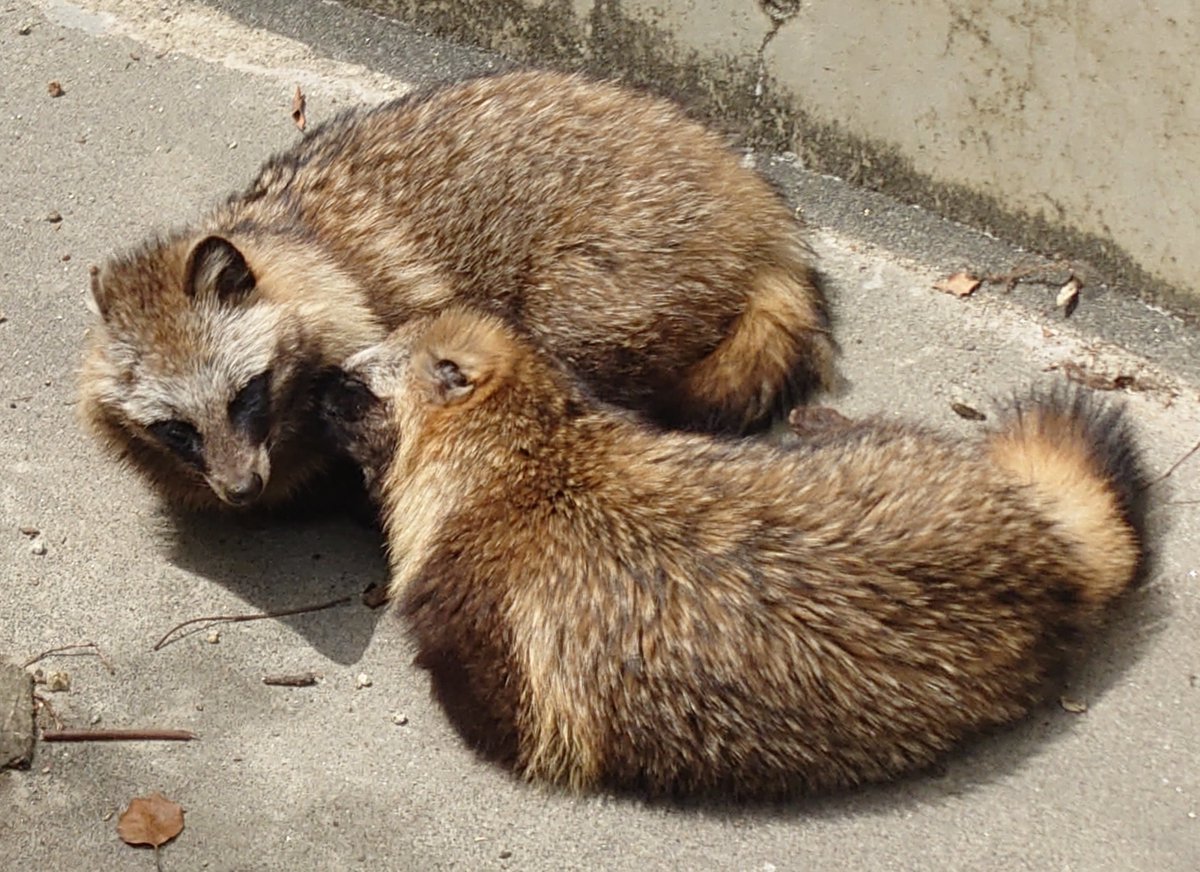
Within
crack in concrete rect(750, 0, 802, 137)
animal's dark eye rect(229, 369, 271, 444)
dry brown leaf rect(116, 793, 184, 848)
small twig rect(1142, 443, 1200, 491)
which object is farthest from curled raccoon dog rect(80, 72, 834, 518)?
small twig rect(1142, 443, 1200, 491)

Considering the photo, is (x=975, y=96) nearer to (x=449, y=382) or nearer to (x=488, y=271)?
(x=488, y=271)

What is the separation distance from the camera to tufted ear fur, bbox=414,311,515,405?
4145 millimetres

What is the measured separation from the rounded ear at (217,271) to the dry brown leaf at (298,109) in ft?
5.80

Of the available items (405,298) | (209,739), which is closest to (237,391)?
(405,298)

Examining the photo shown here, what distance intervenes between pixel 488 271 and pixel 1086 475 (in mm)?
2057

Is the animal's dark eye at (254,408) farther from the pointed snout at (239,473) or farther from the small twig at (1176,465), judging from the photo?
the small twig at (1176,465)

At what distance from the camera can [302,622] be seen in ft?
14.5

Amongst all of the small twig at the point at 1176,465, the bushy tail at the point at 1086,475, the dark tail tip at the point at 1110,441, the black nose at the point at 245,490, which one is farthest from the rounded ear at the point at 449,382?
the small twig at the point at 1176,465

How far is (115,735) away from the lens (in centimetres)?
407

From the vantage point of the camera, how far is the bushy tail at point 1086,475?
390 cm

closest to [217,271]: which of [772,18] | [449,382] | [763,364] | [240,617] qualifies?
[449,382]

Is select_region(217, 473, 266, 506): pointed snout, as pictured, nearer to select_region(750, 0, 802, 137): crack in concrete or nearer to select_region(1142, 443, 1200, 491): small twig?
select_region(750, 0, 802, 137): crack in concrete

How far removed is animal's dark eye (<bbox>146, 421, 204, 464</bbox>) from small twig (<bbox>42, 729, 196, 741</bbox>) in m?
0.83

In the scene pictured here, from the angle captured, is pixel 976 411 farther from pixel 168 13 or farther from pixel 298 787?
pixel 168 13
